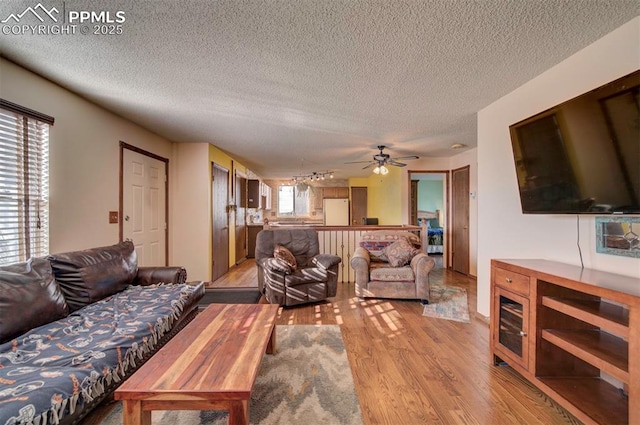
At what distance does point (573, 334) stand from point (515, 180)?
1476 mm

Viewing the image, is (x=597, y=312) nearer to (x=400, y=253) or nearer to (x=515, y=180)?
(x=515, y=180)

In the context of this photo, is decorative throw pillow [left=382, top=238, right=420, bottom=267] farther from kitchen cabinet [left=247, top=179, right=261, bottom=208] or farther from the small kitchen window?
the small kitchen window

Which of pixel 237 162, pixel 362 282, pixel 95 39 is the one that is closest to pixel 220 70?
pixel 95 39

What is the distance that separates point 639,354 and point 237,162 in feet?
20.2

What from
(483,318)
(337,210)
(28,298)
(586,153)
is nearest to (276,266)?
(28,298)

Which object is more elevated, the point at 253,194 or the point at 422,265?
the point at 253,194

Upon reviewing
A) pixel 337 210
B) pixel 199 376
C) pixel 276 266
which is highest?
pixel 337 210

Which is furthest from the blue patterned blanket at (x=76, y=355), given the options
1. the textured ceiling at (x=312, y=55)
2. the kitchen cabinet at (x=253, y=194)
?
the kitchen cabinet at (x=253, y=194)

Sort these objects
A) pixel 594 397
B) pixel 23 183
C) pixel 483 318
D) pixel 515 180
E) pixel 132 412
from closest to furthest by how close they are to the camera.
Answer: pixel 132 412 → pixel 594 397 → pixel 23 183 → pixel 515 180 → pixel 483 318

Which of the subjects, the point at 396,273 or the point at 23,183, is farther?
the point at 396,273

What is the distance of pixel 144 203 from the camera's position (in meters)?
3.82

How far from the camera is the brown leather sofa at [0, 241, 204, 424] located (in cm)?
118

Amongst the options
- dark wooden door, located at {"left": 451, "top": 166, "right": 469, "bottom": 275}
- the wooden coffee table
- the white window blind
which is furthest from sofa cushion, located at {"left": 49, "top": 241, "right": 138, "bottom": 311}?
dark wooden door, located at {"left": 451, "top": 166, "right": 469, "bottom": 275}

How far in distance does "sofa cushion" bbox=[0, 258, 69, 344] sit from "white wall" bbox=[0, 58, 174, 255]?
0.72 metres
